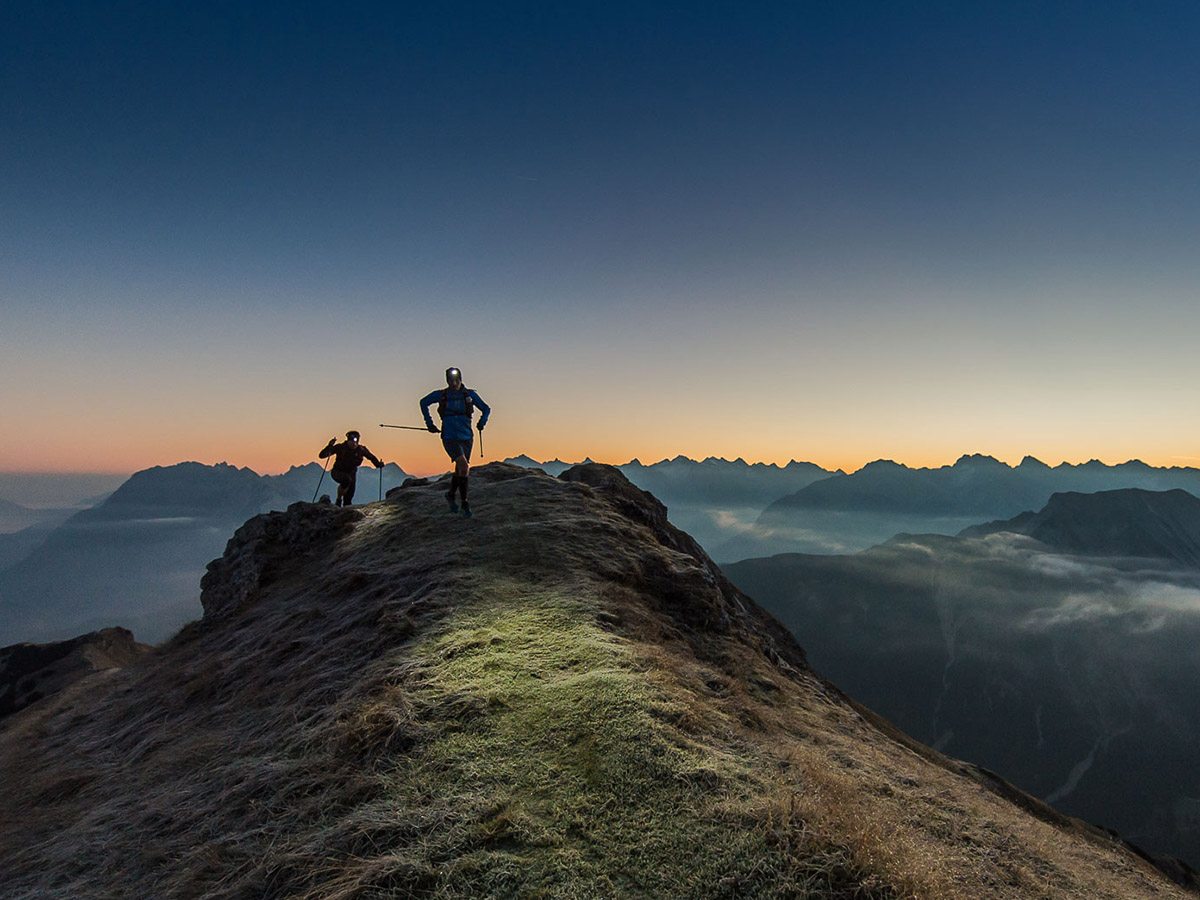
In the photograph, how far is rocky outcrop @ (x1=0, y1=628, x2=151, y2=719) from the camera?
27656 mm

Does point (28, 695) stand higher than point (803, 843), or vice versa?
point (803, 843)

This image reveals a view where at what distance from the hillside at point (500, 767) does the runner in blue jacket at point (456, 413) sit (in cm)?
289

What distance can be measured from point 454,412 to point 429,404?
0.88 metres

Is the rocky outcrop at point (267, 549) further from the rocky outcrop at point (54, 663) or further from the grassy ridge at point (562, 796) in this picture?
the grassy ridge at point (562, 796)

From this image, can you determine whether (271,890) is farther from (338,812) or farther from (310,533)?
(310,533)

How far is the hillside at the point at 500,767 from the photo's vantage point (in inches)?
211

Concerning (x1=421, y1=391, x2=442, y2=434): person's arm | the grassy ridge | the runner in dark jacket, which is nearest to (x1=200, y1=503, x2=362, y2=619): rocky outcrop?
the runner in dark jacket

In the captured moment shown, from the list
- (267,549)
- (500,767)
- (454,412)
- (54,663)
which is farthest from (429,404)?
(54,663)

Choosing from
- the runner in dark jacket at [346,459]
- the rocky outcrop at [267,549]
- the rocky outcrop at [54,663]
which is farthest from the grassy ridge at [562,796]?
the rocky outcrop at [54,663]

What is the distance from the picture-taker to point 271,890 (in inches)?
219

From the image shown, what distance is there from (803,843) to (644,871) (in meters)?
1.53

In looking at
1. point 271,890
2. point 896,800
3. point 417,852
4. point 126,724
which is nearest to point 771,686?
point 896,800

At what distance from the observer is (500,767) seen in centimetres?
674

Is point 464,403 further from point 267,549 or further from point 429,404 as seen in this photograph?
point 267,549
